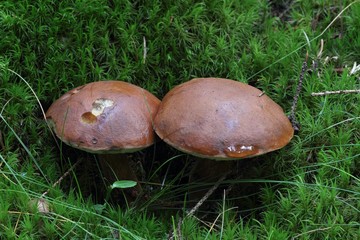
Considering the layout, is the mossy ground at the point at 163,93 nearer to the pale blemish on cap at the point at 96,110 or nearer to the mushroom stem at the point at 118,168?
the mushroom stem at the point at 118,168

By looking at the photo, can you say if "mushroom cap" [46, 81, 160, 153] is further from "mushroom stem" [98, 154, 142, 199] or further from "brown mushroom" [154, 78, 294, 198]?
"mushroom stem" [98, 154, 142, 199]

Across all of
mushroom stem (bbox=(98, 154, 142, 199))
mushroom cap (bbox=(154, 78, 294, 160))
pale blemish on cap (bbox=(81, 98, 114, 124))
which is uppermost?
pale blemish on cap (bbox=(81, 98, 114, 124))

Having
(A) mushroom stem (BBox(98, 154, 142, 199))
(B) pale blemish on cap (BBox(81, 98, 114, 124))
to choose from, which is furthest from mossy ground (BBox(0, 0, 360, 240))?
(B) pale blemish on cap (BBox(81, 98, 114, 124))

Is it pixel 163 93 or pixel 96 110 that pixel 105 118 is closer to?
pixel 96 110

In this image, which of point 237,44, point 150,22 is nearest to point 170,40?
point 150,22

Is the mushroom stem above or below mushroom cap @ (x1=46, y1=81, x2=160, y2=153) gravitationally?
below

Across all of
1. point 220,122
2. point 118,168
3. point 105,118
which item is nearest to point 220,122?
point 220,122

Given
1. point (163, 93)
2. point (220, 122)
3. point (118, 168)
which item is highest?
point (220, 122)

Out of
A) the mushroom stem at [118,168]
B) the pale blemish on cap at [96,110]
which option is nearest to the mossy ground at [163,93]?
the mushroom stem at [118,168]
